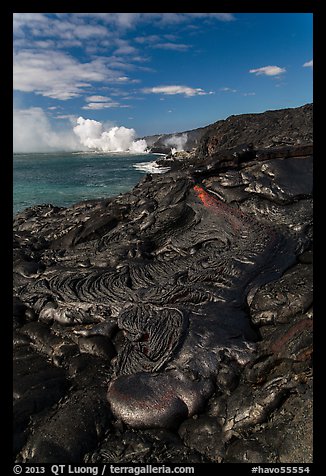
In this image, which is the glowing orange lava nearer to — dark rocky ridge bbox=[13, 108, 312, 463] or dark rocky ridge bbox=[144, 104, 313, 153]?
dark rocky ridge bbox=[13, 108, 312, 463]

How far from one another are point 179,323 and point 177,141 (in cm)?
5997

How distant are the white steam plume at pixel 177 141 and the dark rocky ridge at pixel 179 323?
159 ft

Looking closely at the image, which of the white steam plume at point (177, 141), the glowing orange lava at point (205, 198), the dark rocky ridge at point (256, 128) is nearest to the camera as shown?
the glowing orange lava at point (205, 198)

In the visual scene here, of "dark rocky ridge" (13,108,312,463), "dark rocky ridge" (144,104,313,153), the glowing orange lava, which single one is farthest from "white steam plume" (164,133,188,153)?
"dark rocky ridge" (13,108,312,463)

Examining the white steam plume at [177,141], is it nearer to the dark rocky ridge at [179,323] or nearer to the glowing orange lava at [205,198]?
the glowing orange lava at [205,198]

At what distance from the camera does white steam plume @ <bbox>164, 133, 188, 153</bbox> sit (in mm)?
56569

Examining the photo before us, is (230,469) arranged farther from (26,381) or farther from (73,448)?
(26,381)

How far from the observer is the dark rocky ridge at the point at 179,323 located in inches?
135

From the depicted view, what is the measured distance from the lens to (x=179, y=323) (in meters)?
4.55

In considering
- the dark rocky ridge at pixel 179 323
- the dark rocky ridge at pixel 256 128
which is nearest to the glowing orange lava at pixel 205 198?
the dark rocky ridge at pixel 179 323

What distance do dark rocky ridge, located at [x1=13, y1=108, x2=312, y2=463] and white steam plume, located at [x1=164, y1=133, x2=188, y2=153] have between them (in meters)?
48.5

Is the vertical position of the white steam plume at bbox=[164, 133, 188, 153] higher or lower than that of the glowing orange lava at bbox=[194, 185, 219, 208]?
higher

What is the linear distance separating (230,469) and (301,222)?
3.95 m

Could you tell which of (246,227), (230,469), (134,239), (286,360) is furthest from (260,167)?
(230,469)
